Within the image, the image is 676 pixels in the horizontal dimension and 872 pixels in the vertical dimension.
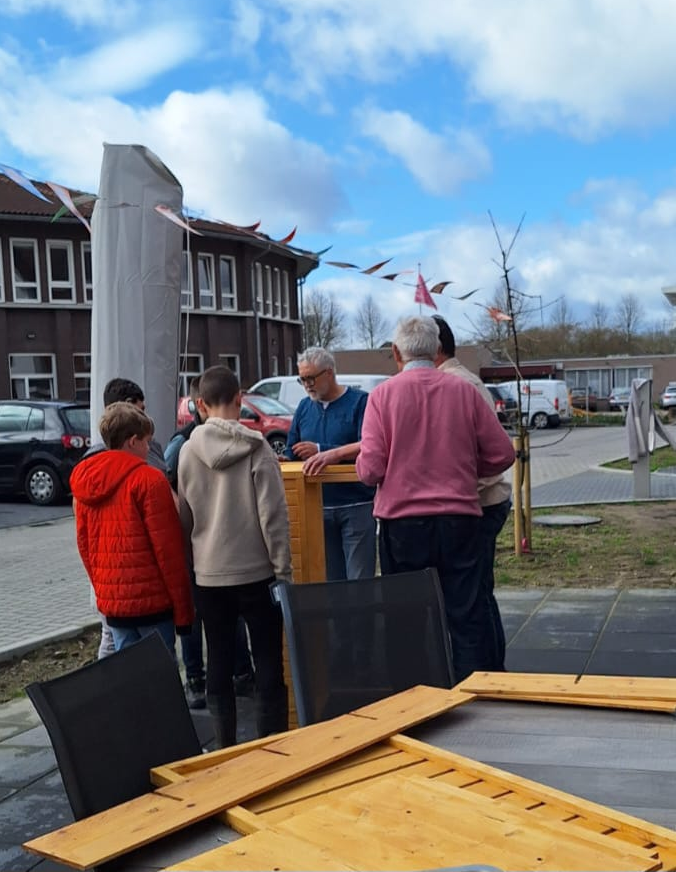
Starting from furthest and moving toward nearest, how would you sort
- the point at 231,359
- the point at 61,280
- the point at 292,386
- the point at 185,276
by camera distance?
1. the point at 231,359
2. the point at 61,280
3. the point at 292,386
4. the point at 185,276

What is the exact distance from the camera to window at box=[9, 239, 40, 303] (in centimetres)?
3209

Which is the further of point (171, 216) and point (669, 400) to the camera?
point (669, 400)

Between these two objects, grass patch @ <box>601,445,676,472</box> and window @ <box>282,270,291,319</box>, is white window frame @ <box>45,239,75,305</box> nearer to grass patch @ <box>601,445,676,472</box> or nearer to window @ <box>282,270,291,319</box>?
window @ <box>282,270,291,319</box>

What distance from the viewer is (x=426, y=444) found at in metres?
4.06

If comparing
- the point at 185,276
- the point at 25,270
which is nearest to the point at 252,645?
the point at 185,276

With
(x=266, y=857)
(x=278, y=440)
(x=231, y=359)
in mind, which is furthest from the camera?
(x=231, y=359)

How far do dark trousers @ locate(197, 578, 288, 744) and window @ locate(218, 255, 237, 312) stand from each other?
33.3 meters

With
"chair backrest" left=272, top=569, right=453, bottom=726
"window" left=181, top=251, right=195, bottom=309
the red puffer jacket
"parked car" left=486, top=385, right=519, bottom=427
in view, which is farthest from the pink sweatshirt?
"parked car" left=486, top=385, right=519, bottom=427

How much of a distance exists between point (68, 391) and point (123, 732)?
31.7 meters

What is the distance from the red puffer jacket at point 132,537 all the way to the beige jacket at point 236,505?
0.12m

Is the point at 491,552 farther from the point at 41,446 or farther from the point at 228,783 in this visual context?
the point at 41,446

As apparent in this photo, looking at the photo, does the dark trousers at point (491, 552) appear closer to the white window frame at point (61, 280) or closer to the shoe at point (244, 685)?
the shoe at point (244, 685)

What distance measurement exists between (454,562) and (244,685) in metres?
1.83

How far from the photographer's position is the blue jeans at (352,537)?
505 cm
